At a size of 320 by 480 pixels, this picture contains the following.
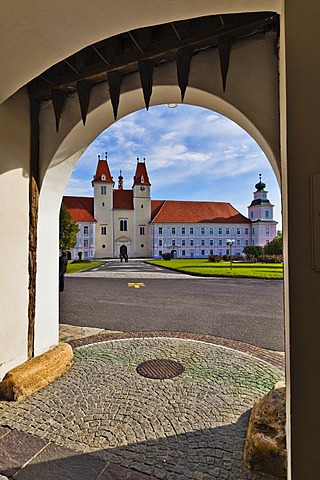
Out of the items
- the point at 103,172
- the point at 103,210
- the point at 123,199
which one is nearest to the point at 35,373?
the point at 103,210

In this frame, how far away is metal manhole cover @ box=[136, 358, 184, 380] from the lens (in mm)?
3828

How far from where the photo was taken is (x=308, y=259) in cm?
114

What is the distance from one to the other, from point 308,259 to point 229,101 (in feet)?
7.82

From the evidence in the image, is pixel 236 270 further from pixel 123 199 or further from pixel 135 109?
pixel 123 199

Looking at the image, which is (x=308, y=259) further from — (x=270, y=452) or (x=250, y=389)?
(x=250, y=389)

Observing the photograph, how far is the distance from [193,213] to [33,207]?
54.2 m

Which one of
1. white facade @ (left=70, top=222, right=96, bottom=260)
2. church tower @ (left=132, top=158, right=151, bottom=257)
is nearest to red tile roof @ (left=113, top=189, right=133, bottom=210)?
church tower @ (left=132, top=158, right=151, bottom=257)

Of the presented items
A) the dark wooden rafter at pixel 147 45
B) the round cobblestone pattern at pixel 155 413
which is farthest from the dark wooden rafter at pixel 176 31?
the round cobblestone pattern at pixel 155 413

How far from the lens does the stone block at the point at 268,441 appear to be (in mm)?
2068

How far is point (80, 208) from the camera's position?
53031 millimetres

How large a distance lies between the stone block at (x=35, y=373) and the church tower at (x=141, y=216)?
50.6 meters

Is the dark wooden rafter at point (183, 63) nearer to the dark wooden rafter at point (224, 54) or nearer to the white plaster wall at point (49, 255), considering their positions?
the dark wooden rafter at point (224, 54)

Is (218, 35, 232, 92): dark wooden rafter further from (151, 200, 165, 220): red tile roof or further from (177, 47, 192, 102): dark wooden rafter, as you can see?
(151, 200, 165, 220): red tile roof

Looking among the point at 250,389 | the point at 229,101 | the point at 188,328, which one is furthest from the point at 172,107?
the point at 188,328
